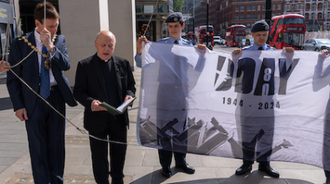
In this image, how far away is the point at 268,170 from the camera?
3533 mm

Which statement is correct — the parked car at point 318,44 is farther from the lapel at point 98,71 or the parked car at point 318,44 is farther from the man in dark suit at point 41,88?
the man in dark suit at point 41,88

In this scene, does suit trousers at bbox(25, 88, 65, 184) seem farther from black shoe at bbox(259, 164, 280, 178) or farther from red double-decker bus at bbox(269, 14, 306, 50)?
red double-decker bus at bbox(269, 14, 306, 50)

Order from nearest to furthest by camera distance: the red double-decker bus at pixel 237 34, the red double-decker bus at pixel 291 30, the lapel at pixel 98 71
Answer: the lapel at pixel 98 71
the red double-decker bus at pixel 291 30
the red double-decker bus at pixel 237 34

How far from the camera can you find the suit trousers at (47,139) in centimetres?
277

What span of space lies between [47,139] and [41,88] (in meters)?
0.54

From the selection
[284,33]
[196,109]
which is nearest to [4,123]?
[196,109]

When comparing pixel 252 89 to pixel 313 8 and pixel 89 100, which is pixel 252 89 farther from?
pixel 313 8

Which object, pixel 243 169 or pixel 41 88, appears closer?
pixel 41 88

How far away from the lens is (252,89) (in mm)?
3262

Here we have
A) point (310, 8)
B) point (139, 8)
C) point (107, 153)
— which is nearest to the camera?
point (107, 153)

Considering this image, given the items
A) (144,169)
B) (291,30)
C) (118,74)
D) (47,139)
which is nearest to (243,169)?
(144,169)

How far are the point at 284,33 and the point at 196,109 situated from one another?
26.2m

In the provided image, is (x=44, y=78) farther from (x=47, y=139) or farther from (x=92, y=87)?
(x=47, y=139)

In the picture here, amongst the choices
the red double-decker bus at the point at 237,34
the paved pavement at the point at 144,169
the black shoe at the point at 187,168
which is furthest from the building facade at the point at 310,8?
the black shoe at the point at 187,168
